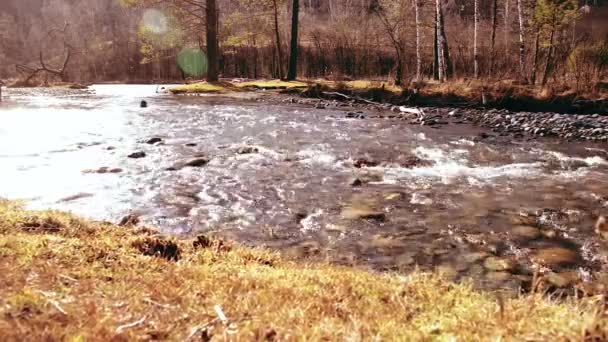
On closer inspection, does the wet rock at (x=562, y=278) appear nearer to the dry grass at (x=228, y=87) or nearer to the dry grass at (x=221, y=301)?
the dry grass at (x=221, y=301)

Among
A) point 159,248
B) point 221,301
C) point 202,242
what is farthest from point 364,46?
point 221,301

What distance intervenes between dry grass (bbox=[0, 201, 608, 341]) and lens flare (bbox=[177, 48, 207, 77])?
43358mm

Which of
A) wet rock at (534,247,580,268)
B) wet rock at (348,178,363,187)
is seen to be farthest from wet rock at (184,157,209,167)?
wet rock at (534,247,580,268)

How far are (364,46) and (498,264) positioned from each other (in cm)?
3529

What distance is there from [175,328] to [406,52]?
37.7 m

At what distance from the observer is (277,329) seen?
8.92ft

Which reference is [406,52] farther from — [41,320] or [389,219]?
[41,320]

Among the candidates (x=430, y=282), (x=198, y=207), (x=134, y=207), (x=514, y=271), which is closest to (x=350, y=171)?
(x=198, y=207)

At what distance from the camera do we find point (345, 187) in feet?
29.8

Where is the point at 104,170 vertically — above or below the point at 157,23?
below

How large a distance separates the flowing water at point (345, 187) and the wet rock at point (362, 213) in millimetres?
30

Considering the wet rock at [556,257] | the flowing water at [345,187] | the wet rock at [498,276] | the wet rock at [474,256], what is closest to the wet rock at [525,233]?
the flowing water at [345,187]

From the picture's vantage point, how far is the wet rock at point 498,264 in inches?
216

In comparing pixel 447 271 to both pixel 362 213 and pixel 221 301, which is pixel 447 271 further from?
pixel 221 301
